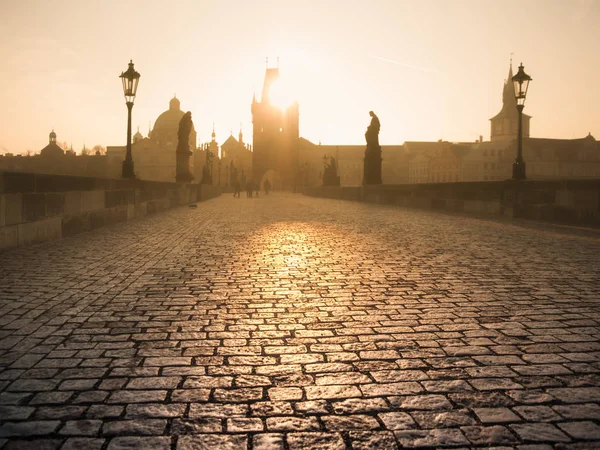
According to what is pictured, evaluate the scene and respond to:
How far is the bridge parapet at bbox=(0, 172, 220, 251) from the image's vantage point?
774 centimetres

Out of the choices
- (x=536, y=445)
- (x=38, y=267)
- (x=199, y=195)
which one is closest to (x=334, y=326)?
(x=536, y=445)

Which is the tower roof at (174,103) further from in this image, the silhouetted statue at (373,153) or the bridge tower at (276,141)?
the silhouetted statue at (373,153)

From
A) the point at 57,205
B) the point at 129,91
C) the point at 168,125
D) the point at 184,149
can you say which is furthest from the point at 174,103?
the point at 57,205

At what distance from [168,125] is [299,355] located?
12688 centimetres

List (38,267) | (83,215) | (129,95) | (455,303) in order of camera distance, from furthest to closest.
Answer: (129,95) < (83,215) < (38,267) < (455,303)

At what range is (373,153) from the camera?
31.2 meters

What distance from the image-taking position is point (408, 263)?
7.09 m

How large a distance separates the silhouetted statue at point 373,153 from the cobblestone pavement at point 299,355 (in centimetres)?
2465

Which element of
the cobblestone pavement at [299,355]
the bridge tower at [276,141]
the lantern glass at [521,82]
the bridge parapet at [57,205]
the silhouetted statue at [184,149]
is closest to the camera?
the cobblestone pavement at [299,355]

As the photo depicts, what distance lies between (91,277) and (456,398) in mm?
4472

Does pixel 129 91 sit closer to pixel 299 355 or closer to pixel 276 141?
pixel 299 355

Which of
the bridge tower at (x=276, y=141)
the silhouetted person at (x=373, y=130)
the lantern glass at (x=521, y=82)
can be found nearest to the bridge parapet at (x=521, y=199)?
the lantern glass at (x=521, y=82)

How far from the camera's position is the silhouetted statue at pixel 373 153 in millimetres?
31000

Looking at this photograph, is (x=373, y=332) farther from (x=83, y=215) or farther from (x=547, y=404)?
(x=83, y=215)
